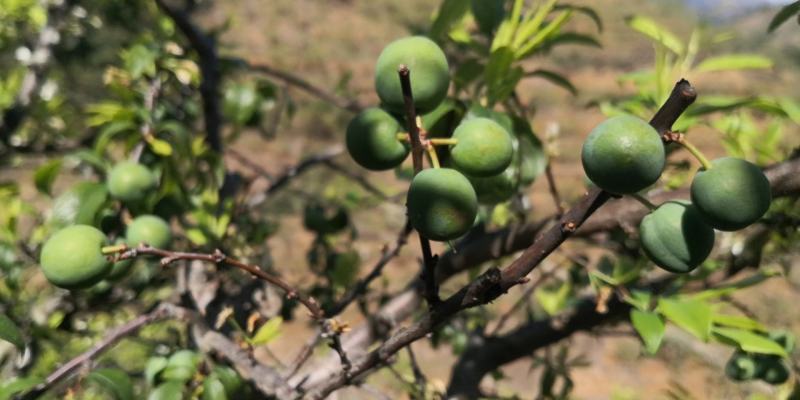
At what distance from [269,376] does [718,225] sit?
2.27ft

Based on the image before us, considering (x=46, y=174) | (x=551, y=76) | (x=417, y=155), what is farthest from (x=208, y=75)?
(x=417, y=155)

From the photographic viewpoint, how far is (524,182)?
3.92 ft

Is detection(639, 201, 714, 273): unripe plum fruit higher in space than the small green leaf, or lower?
higher

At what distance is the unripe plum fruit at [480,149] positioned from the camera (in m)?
0.73

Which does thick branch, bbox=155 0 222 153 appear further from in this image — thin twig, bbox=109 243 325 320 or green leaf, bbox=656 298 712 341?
green leaf, bbox=656 298 712 341

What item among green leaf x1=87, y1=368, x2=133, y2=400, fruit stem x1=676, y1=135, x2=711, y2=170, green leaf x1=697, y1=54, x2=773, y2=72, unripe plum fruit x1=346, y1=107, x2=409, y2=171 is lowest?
green leaf x1=87, y1=368, x2=133, y2=400

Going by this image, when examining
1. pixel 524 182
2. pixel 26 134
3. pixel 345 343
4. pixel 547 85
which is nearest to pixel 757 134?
pixel 524 182

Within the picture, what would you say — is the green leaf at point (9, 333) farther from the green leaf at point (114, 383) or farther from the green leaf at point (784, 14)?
the green leaf at point (784, 14)

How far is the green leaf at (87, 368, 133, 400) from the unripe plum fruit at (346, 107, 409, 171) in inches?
20.5

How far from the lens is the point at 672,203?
771 mm

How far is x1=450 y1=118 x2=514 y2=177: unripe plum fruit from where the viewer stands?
0.73 metres

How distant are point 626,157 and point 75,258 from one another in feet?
2.58

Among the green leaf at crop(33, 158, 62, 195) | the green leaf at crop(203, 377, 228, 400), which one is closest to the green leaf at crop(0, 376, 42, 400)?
the green leaf at crop(203, 377, 228, 400)

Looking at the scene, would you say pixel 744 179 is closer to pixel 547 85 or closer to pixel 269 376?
pixel 269 376
